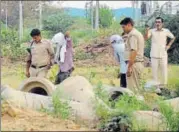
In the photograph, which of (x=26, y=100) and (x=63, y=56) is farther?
(x=63, y=56)

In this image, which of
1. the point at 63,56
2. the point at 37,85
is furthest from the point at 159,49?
the point at 37,85

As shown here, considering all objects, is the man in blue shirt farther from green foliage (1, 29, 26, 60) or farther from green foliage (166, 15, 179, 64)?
green foliage (1, 29, 26, 60)

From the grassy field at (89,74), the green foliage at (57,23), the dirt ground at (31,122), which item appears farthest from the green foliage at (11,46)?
the dirt ground at (31,122)

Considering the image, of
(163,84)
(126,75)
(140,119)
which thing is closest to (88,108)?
(140,119)

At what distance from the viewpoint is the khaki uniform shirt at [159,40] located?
36.1 feet

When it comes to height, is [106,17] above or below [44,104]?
above

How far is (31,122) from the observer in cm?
612

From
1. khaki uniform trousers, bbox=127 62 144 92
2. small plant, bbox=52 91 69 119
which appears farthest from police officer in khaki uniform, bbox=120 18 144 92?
small plant, bbox=52 91 69 119

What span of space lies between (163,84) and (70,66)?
2.05 m

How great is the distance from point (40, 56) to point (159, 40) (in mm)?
2761

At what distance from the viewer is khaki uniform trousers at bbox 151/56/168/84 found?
11086mm

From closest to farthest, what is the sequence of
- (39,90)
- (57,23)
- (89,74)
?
(39,90), (89,74), (57,23)

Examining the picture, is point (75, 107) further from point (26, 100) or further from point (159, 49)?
point (159, 49)

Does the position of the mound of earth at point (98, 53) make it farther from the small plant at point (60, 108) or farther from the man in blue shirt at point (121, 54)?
the small plant at point (60, 108)
